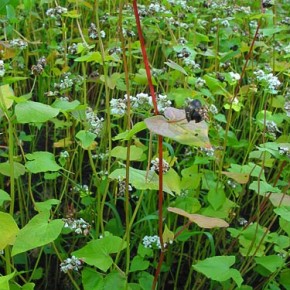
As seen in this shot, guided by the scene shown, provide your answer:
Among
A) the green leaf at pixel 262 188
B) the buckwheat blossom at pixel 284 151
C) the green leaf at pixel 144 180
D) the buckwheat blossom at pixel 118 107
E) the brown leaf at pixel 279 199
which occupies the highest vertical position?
the buckwheat blossom at pixel 118 107

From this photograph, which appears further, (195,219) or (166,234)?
(166,234)

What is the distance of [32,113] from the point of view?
3.68 feet

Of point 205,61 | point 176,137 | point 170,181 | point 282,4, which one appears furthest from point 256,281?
point 282,4

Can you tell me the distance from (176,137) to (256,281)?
1000mm

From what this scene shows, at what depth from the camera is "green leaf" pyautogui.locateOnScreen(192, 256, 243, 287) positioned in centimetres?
123

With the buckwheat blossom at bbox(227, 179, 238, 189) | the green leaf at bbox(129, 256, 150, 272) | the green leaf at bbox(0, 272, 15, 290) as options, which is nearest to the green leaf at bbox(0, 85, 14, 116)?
the green leaf at bbox(0, 272, 15, 290)

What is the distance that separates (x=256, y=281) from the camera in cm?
173

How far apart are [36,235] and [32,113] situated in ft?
0.82

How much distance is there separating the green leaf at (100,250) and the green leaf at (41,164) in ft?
0.68

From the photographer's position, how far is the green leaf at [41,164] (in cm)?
133

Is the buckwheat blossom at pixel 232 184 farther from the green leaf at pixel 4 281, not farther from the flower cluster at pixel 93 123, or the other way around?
the green leaf at pixel 4 281

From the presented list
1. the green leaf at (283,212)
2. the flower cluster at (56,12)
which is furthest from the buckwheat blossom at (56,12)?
the green leaf at (283,212)

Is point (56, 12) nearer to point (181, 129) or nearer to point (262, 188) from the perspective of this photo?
point (262, 188)

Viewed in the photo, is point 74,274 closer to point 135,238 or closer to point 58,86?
point 135,238
